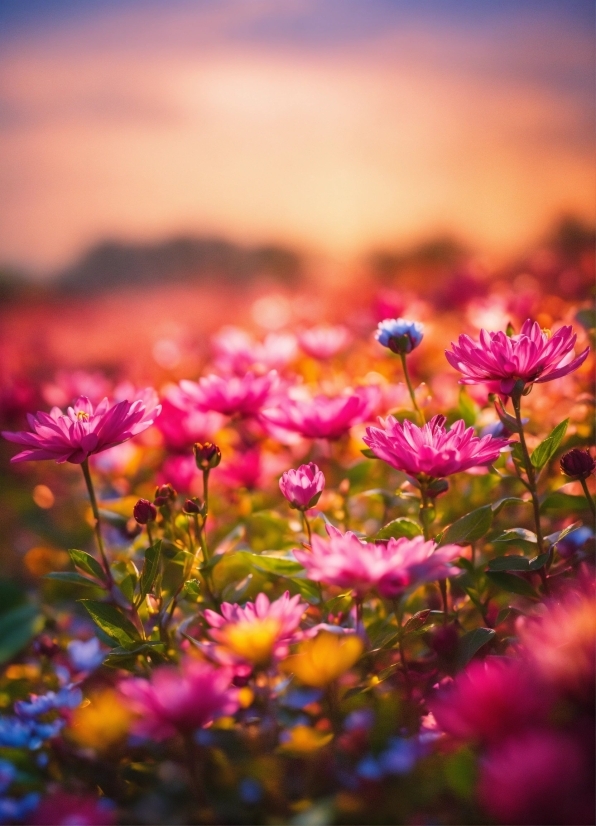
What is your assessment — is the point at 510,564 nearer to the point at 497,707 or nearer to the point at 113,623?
the point at 497,707

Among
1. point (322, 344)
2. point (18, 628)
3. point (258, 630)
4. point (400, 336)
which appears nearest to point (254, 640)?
point (258, 630)

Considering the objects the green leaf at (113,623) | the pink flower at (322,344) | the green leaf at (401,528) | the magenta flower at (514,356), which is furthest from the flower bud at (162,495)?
the pink flower at (322,344)

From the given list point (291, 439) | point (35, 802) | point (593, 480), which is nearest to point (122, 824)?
point (35, 802)

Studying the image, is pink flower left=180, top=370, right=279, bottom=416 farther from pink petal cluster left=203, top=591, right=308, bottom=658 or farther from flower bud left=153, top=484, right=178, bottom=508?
pink petal cluster left=203, top=591, right=308, bottom=658

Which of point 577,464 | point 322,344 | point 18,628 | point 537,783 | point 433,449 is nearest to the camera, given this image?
point 537,783

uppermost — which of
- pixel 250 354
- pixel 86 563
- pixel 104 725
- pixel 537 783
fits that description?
pixel 250 354

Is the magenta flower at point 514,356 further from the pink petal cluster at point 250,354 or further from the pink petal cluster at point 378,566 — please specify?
the pink petal cluster at point 250,354

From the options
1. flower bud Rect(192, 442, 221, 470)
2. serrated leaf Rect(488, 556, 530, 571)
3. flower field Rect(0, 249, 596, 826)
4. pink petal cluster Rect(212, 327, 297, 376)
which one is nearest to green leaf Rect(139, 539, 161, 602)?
flower field Rect(0, 249, 596, 826)
